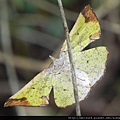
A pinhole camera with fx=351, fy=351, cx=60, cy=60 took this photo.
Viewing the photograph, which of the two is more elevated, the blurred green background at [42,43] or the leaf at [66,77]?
the blurred green background at [42,43]

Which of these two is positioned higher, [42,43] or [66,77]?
[42,43]

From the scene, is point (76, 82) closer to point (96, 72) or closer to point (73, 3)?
point (96, 72)

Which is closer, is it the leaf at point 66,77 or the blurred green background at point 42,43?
the leaf at point 66,77

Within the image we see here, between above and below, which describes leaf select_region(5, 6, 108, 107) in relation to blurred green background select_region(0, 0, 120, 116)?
below

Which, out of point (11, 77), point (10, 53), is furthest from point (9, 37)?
point (11, 77)

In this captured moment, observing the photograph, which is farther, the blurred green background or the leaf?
the blurred green background
